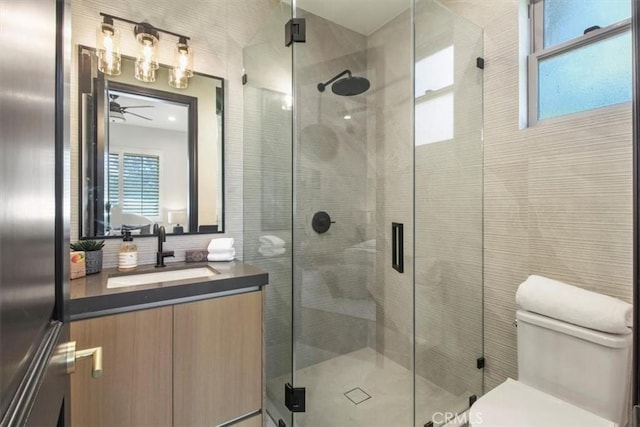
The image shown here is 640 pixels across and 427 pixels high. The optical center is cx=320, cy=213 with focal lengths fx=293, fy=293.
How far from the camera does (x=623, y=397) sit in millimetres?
1122

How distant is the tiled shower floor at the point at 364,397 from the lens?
1699mm

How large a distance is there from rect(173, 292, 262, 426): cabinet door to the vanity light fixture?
1.33 metres

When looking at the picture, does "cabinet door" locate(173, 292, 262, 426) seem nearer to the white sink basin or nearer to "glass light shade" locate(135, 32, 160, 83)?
the white sink basin

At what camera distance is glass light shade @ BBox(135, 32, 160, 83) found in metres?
1.66

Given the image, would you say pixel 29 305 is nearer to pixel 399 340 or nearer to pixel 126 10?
pixel 126 10

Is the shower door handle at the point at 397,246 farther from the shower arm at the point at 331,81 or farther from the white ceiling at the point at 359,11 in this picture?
the white ceiling at the point at 359,11

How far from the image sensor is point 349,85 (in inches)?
88.4

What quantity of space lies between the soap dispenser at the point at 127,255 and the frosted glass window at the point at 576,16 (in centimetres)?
251

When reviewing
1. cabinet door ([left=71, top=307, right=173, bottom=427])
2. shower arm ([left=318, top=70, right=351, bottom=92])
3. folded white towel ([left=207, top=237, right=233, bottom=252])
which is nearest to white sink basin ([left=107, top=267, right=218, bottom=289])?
folded white towel ([left=207, top=237, right=233, bottom=252])

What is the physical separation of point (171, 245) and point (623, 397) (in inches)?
87.3

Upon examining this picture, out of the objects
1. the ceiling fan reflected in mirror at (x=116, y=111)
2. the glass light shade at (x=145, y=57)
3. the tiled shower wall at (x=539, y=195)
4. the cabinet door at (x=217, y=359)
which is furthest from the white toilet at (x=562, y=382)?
the glass light shade at (x=145, y=57)

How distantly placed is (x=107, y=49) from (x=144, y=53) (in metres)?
0.17

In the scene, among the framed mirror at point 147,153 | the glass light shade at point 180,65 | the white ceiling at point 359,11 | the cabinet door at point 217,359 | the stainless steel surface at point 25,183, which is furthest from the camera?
the white ceiling at point 359,11

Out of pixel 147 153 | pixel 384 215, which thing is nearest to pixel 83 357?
pixel 147 153
